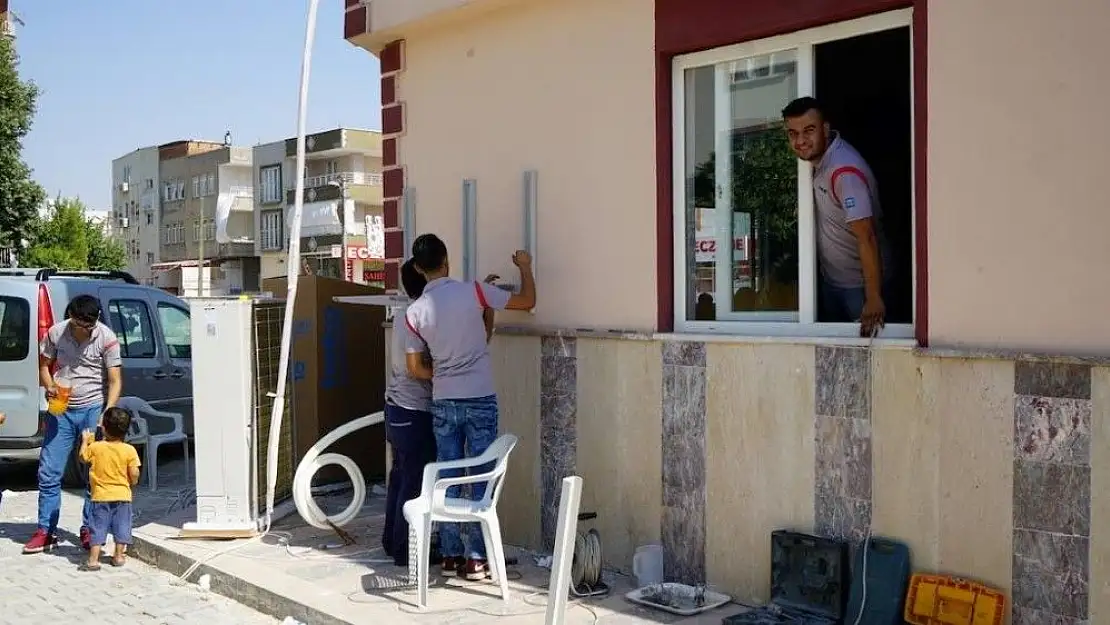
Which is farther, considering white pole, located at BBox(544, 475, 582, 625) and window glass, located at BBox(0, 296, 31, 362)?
window glass, located at BBox(0, 296, 31, 362)

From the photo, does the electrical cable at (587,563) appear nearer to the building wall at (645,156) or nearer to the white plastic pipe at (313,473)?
the building wall at (645,156)

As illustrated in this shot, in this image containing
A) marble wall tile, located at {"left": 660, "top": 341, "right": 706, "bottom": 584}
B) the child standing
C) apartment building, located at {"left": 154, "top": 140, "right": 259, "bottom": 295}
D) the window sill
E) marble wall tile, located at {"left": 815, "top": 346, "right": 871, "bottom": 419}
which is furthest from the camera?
apartment building, located at {"left": 154, "top": 140, "right": 259, "bottom": 295}

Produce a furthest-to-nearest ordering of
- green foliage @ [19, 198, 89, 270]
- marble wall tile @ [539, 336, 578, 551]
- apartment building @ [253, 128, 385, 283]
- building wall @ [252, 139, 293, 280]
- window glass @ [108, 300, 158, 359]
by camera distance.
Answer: building wall @ [252, 139, 293, 280] < apartment building @ [253, 128, 385, 283] < green foliage @ [19, 198, 89, 270] < window glass @ [108, 300, 158, 359] < marble wall tile @ [539, 336, 578, 551]

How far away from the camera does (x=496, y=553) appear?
552cm

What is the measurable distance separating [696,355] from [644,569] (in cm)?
113

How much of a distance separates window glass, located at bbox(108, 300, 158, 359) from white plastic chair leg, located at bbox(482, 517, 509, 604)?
6285mm

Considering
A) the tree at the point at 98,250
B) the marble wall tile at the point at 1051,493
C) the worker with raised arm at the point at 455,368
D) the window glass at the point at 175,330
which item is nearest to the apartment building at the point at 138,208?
the tree at the point at 98,250

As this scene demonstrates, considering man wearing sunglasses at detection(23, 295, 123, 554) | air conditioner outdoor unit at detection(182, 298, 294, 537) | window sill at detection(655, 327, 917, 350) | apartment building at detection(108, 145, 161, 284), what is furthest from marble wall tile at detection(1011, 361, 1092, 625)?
apartment building at detection(108, 145, 161, 284)

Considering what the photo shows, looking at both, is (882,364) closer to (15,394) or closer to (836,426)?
(836,426)

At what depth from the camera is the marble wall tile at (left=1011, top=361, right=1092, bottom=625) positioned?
4125mm

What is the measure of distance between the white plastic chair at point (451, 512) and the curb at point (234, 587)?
0.49 meters

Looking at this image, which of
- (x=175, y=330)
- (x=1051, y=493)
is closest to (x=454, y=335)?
(x=1051, y=493)

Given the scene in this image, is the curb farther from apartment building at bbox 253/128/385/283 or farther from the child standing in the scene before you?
apartment building at bbox 253/128/385/283

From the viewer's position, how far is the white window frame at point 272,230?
6844 centimetres
